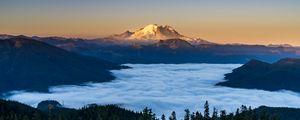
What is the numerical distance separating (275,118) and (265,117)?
10.00 meters

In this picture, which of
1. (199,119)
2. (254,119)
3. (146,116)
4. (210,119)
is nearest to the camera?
(146,116)

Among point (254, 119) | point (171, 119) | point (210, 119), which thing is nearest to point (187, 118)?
point (210, 119)

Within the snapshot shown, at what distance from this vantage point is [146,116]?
12962 centimetres

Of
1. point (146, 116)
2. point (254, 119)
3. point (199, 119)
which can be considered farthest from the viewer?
point (254, 119)

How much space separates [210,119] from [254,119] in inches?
1042

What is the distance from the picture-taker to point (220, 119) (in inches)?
6816

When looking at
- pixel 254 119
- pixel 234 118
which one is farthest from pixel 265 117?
pixel 234 118

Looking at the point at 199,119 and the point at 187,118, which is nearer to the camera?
the point at 199,119

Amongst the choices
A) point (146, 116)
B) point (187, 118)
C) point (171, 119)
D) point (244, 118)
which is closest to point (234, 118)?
point (244, 118)

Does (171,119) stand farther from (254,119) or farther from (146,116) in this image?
(254,119)

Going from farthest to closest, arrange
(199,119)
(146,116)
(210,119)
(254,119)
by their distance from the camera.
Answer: (254,119) < (210,119) < (199,119) < (146,116)

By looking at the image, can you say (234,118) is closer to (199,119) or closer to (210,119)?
(210,119)

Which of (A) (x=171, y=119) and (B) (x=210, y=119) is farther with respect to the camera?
(B) (x=210, y=119)

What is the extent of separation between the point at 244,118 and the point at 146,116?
188 feet
